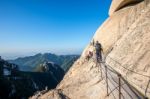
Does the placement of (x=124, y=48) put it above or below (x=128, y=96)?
above

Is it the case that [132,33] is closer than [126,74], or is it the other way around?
[126,74]

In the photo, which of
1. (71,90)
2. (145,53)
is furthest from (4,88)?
(145,53)

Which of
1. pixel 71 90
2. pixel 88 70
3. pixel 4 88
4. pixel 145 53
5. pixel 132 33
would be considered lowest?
pixel 4 88

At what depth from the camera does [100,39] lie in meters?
43.5

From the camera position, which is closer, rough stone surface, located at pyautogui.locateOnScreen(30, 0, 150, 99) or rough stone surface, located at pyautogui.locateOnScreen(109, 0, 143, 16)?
rough stone surface, located at pyautogui.locateOnScreen(30, 0, 150, 99)

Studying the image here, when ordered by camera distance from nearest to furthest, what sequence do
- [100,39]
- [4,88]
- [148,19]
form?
[148,19] < [100,39] < [4,88]

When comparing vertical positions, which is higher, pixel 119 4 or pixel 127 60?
pixel 119 4

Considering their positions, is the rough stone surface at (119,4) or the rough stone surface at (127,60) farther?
the rough stone surface at (119,4)

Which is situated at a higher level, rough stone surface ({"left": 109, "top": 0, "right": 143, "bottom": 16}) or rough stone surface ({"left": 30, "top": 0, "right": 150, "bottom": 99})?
rough stone surface ({"left": 109, "top": 0, "right": 143, "bottom": 16})

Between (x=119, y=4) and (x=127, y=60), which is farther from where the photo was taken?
(x=119, y=4)

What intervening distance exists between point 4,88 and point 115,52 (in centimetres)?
13066

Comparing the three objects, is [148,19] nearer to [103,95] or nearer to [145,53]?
[145,53]

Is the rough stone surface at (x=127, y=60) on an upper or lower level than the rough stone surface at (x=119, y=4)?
lower

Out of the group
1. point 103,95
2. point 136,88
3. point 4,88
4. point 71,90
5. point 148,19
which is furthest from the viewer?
point 4,88
